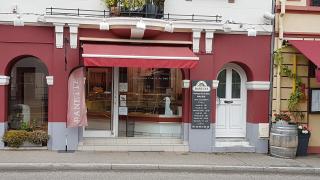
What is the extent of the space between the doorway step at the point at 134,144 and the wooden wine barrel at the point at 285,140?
8.46ft

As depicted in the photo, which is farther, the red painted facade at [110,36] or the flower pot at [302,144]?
the flower pot at [302,144]

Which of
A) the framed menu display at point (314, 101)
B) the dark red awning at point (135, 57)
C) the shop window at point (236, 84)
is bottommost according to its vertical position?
the framed menu display at point (314, 101)

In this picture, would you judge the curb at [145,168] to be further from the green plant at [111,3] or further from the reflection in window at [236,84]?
the green plant at [111,3]

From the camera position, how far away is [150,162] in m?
11.8

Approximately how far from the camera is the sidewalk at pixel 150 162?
36.7 ft

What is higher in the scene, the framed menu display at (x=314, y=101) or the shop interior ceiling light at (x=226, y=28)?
the shop interior ceiling light at (x=226, y=28)

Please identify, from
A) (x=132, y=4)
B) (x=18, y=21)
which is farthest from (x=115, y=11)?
(x=18, y=21)

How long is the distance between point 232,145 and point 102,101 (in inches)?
162

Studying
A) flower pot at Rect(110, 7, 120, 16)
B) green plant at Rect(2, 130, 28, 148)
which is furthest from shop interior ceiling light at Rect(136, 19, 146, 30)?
green plant at Rect(2, 130, 28, 148)

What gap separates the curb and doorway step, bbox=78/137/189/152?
1995 mm

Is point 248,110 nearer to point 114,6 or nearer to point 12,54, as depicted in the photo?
point 114,6

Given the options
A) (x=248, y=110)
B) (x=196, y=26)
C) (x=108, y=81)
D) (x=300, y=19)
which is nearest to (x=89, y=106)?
(x=108, y=81)

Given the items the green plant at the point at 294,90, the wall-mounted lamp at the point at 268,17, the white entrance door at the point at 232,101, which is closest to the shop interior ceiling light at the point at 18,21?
the white entrance door at the point at 232,101

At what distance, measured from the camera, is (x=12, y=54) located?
13.0 metres
